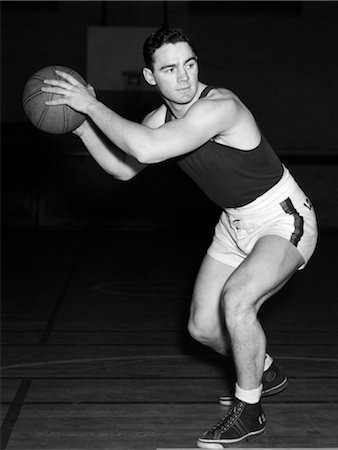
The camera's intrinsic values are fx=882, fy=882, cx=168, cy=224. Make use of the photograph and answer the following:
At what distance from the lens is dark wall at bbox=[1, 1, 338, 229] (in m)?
12.5

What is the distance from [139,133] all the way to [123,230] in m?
9.20

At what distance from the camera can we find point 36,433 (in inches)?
147

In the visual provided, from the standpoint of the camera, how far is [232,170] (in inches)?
148

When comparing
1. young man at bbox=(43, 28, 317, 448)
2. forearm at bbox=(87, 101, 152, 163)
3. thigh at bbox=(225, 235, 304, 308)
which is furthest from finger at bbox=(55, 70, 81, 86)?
thigh at bbox=(225, 235, 304, 308)

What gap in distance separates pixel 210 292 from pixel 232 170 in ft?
1.95

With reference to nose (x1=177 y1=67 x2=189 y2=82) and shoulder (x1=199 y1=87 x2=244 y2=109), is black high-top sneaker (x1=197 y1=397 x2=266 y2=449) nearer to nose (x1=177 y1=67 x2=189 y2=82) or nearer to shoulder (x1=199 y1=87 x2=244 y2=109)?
shoulder (x1=199 y1=87 x2=244 y2=109)

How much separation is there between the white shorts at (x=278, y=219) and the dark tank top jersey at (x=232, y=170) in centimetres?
4

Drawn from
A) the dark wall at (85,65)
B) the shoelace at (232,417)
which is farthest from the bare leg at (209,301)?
the dark wall at (85,65)

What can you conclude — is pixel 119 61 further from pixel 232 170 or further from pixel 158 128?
pixel 158 128

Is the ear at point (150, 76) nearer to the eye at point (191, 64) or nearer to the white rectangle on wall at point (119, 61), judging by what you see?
the eye at point (191, 64)

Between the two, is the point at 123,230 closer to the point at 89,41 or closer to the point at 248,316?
the point at 89,41

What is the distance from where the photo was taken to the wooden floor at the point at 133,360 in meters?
3.79

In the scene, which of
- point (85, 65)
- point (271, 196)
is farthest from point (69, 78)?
point (85, 65)

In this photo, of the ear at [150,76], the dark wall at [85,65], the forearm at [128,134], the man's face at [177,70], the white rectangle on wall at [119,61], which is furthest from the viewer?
the dark wall at [85,65]
